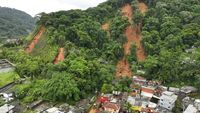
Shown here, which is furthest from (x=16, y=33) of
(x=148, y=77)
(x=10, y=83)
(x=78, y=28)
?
(x=148, y=77)

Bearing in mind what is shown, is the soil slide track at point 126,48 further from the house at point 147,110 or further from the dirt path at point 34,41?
the dirt path at point 34,41

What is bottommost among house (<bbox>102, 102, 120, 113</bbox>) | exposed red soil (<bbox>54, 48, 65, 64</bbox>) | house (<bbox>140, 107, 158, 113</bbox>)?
house (<bbox>140, 107, 158, 113</bbox>)

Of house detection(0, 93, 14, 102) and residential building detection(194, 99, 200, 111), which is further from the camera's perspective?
house detection(0, 93, 14, 102)

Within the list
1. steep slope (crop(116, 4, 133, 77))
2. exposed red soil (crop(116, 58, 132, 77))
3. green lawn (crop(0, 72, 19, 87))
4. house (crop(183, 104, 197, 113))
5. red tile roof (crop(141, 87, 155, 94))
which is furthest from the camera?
steep slope (crop(116, 4, 133, 77))

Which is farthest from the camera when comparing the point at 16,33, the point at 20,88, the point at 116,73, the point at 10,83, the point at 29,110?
the point at 16,33

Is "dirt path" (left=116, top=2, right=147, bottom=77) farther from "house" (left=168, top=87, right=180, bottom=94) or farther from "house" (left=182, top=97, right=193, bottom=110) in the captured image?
"house" (left=182, top=97, right=193, bottom=110)

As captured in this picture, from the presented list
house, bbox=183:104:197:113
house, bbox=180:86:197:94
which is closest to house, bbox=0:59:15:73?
house, bbox=180:86:197:94

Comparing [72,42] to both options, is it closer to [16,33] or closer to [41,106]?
[41,106]

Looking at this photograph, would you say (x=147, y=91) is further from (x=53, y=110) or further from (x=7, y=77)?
(x=7, y=77)
